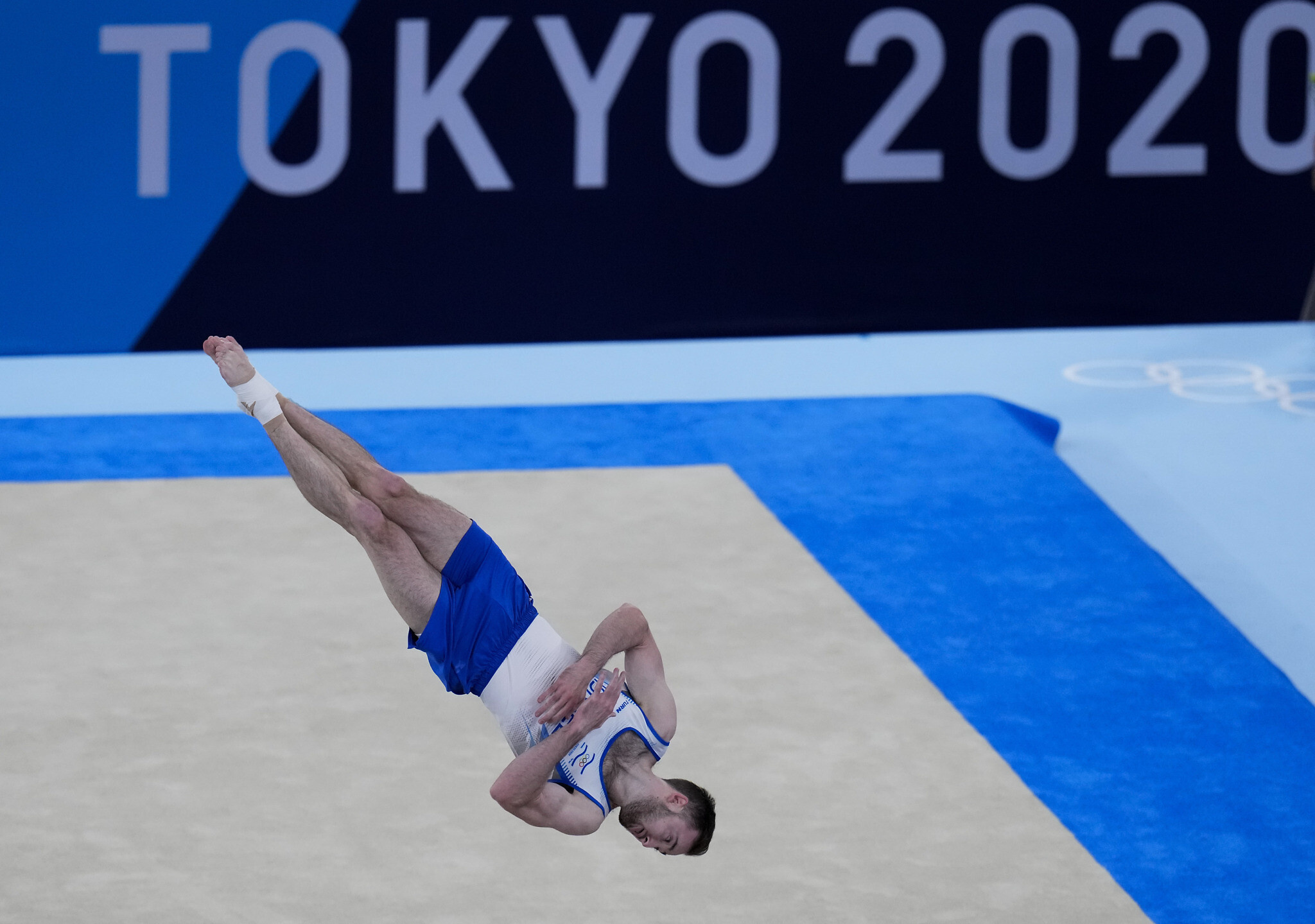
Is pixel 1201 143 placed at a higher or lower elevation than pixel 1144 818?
higher

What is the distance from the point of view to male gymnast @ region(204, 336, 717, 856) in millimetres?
5078

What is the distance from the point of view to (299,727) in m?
6.88

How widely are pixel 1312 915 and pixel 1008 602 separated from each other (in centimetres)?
258

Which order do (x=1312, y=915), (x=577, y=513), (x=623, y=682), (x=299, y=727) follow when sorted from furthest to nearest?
1. (x=577, y=513)
2. (x=299, y=727)
3. (x=1312, y=915)
4. (x=623, y=682)

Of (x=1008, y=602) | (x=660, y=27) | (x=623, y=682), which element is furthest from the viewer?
(x=660, y=27)

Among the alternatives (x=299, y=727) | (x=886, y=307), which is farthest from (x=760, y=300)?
(x=299, y=727)

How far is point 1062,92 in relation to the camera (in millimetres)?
11938

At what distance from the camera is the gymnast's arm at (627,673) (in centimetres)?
489

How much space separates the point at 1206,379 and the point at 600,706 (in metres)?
7.59

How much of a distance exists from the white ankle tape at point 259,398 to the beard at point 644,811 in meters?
1.62

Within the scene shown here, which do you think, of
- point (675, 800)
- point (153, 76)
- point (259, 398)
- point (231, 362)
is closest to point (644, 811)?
point (675, 800)

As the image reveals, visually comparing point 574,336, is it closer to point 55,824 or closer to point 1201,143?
point 1201,143

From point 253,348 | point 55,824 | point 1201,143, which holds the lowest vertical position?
point 253,348

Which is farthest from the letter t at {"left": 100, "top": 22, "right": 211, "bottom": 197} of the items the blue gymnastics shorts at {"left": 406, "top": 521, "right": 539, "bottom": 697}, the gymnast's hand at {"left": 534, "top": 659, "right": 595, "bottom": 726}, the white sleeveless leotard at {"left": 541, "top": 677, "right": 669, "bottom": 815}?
the gymnast's hand at {"left": 534, "top": 659, "right": 595, "bottom": 726}
